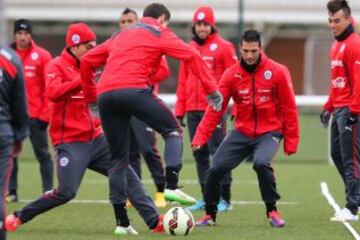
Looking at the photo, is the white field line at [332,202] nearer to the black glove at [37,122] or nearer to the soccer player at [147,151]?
the soccer player at [147,151]

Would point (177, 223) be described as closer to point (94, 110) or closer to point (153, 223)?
point (153, 223)

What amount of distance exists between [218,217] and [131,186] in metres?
2.03

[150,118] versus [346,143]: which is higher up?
[150,118]

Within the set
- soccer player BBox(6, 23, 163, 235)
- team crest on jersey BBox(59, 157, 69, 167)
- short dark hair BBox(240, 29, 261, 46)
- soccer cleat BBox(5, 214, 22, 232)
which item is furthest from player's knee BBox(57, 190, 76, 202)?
short dark hair BBox(240, 29, 261, 46)

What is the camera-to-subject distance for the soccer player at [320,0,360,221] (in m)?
12.2

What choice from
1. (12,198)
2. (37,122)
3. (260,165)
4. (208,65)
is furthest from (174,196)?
(37,122)

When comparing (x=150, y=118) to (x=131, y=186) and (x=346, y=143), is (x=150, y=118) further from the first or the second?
(x=346, y=143)

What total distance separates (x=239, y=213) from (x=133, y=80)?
10.9ft

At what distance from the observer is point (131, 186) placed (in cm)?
1095

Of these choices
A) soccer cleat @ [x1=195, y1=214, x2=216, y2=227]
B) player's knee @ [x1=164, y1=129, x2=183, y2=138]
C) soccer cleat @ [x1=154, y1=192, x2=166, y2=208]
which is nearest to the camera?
player's knee @ [x1=164, y1=129, x2=183, y2=138]

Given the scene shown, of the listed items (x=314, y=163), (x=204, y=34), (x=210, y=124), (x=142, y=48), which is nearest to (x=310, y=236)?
(x=210, y=124)

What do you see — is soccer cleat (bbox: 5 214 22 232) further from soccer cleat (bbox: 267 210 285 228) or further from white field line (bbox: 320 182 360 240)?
white field line (bbox: 320 182 360 240)

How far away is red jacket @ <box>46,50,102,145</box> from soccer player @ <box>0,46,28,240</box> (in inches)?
95.8

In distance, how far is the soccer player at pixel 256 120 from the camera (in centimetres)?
1148
